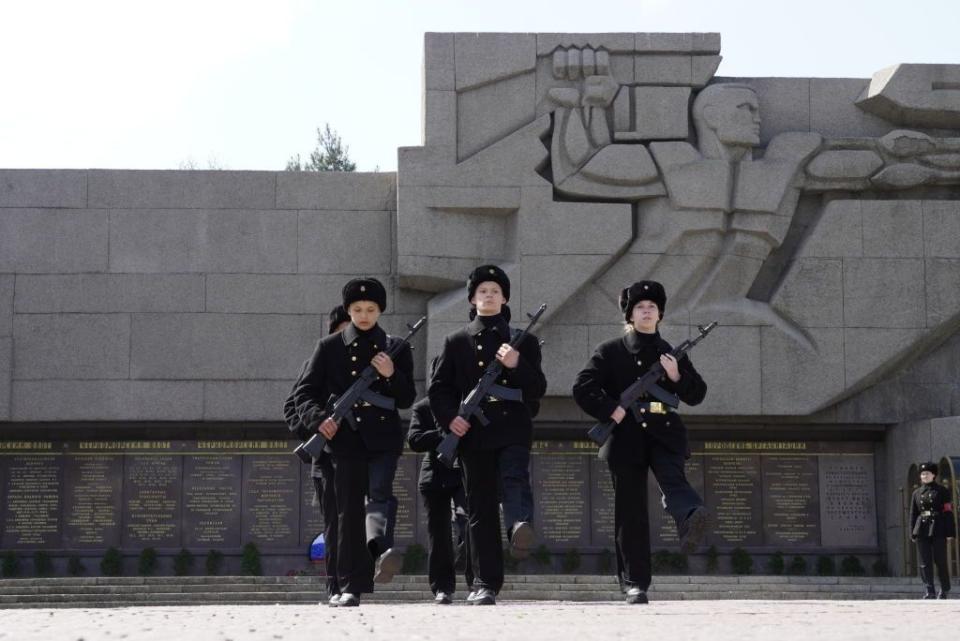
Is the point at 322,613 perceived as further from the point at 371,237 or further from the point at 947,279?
the point at 947,279

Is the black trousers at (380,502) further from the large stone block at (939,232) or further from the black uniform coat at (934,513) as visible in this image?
the large stone block at (939,232)

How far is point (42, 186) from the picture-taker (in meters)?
17.6

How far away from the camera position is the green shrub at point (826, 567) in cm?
A: 1762

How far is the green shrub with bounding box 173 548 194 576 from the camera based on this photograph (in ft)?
56.7

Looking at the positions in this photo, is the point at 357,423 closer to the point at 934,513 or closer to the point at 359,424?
the point at 359,424

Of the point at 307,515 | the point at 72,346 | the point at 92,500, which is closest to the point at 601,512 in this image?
the point at 307,515

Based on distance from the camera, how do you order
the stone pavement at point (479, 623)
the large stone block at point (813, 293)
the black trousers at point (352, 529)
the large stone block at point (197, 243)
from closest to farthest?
the stone pavement at point (479, 623) → the black trousers at point (352, 529) → the large stone block at point (813, 293) → the large stone block at point (197, 243)

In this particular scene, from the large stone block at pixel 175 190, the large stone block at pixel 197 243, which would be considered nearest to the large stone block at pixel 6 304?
the large stone block at pixel 197 243

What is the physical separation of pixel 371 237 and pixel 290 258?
3.03 ft

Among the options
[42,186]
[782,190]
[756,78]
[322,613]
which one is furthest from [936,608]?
[42,186]

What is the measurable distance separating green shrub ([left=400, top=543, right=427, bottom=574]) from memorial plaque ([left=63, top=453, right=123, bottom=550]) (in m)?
3.15

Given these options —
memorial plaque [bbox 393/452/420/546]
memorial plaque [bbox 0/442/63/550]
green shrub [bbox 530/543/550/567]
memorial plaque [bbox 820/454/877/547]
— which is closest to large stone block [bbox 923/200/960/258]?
memorial plaque [bbox 820/454/877/547]

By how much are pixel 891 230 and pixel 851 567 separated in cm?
374

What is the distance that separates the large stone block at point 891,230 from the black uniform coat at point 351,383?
963 centimetres
